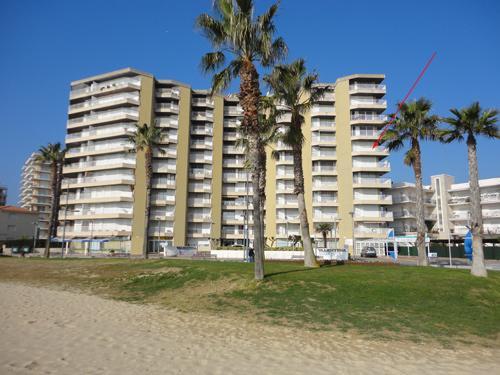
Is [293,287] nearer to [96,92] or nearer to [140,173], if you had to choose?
[140,173]

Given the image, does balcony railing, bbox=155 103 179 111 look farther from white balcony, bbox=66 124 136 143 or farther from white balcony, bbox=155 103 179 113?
white balcony, bbox=66 124 136 143

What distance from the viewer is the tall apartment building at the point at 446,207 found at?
78000 millimetres

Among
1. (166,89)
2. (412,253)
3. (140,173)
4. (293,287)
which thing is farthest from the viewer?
(166,89)

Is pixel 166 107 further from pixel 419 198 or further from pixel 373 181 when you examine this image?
pixel 419 198

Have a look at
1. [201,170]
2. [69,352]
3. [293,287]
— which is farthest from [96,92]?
[69,352]

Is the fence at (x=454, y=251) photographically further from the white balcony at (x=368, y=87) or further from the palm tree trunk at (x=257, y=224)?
the palm tree trunk at (x=257, y=224)

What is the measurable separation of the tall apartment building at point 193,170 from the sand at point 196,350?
56667 millimetres

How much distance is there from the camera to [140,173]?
2911 inches

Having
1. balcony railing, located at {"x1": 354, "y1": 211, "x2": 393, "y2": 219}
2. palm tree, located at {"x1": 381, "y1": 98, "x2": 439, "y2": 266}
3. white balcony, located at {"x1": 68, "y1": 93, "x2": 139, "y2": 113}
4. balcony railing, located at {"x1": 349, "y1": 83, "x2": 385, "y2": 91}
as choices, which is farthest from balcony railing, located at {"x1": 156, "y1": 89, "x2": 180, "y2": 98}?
palm tree, located at {"x1": 381, "y1": 98, "x2": 439, "y2": 266}

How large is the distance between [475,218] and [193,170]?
6551 centimetres

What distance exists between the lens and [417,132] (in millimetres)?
28656

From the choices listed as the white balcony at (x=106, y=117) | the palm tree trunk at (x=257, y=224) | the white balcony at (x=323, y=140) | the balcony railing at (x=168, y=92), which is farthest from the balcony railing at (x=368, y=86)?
the palm tree trunk at (x=257, y=224)

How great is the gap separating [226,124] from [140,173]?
23.0m

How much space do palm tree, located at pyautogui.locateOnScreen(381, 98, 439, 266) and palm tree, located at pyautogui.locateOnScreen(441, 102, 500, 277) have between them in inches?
222
